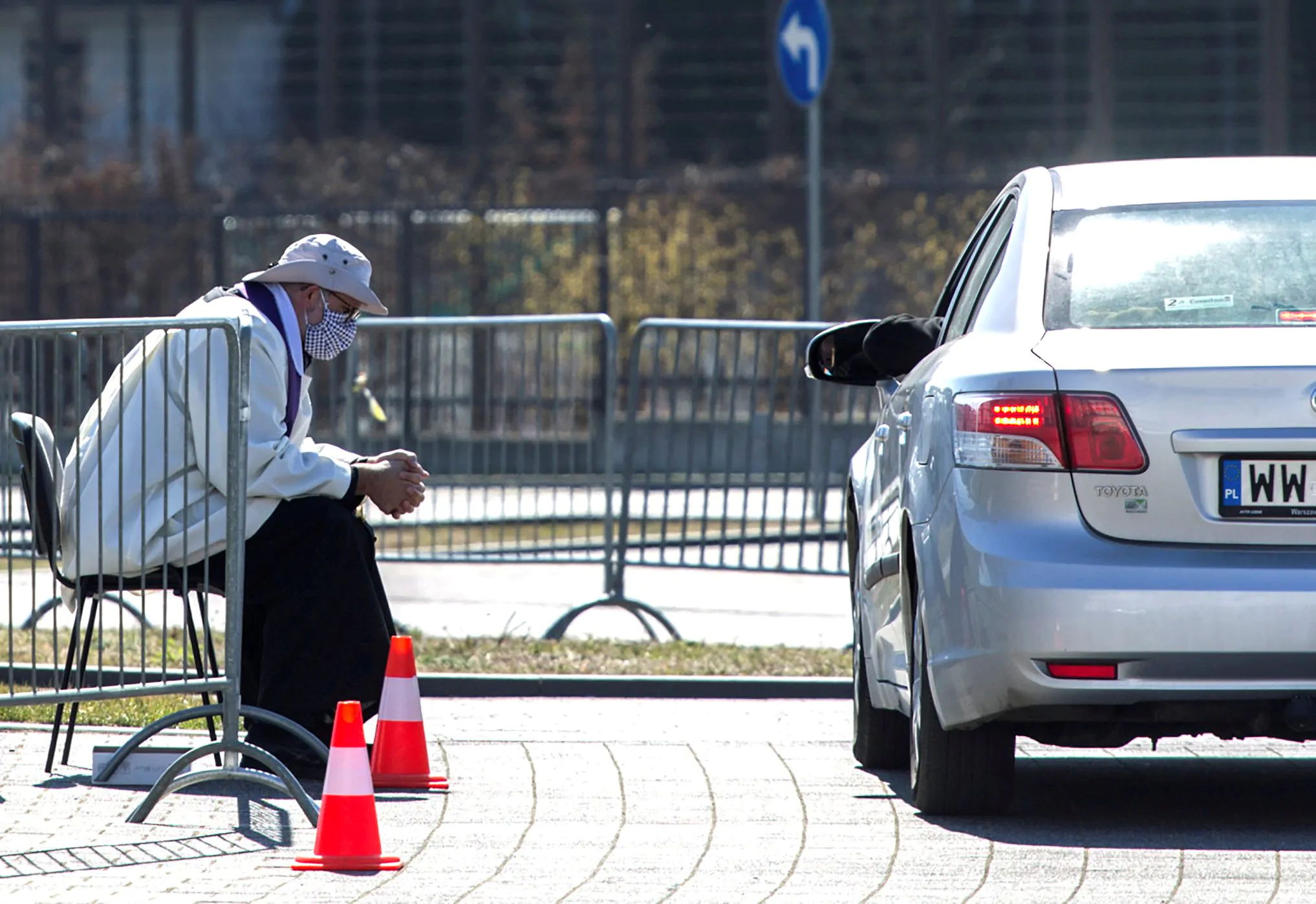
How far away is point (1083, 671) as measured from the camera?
5355mm

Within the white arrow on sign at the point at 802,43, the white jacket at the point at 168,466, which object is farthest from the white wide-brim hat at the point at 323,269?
the white arrow on sign at the point at 802,43

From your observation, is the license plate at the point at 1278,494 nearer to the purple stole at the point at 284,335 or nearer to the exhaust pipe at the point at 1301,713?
the exhaust pipe at the point at 1301,713

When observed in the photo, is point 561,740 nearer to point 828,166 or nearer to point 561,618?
point 561,618

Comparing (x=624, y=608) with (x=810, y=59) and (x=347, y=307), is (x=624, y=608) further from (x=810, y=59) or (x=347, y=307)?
(x=810, y=59)

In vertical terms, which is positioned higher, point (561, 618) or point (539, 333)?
point (539, 333)

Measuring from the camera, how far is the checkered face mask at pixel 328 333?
7.12 meters

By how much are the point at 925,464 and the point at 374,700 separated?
5.95 feet

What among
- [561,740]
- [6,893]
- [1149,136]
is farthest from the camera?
[1149,136]

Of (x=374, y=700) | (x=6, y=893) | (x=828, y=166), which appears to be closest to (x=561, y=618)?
(x=374, y=700)

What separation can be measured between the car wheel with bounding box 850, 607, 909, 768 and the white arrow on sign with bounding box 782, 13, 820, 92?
790 centimetres

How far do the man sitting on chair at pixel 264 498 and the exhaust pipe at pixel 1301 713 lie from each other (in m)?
2.49

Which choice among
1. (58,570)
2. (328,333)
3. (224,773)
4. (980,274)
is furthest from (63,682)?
(980,274)

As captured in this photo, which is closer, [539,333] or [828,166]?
[539,333]

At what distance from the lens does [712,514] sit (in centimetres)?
1055
